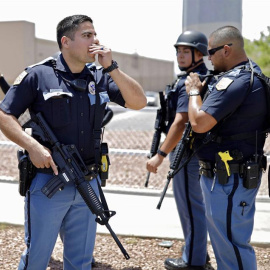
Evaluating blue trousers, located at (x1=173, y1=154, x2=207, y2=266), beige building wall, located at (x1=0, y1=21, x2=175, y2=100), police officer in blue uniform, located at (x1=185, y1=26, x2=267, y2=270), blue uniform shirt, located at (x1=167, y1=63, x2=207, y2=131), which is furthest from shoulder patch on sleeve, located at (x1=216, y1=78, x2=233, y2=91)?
beige building wall, located at (x1=0, y1=21, x2=175, y2=100)

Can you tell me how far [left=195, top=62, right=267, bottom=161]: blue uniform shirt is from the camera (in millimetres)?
2781

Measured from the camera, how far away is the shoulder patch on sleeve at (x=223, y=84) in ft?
9.17

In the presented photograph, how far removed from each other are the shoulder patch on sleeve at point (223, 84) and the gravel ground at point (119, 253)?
1690mm

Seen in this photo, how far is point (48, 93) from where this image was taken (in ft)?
8.68

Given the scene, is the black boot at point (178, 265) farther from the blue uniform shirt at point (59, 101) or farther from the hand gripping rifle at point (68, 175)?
the blue uniform shirt at point (59, 101)

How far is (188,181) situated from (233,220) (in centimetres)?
83

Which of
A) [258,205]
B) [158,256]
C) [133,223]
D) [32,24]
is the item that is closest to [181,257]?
[158,256]

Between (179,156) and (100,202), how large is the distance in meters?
0.89

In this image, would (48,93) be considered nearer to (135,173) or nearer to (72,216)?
(72,216)

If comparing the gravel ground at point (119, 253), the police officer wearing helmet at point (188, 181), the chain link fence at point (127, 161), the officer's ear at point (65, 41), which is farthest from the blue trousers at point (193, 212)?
the chain link fence at point (127, 161)

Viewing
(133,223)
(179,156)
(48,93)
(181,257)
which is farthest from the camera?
(133,223)

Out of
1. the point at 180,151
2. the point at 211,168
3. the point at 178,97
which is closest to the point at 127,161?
the point at 178,97

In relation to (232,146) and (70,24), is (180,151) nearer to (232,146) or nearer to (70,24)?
(232,146)

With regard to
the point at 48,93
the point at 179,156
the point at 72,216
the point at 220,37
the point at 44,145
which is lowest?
the point at 72,216
